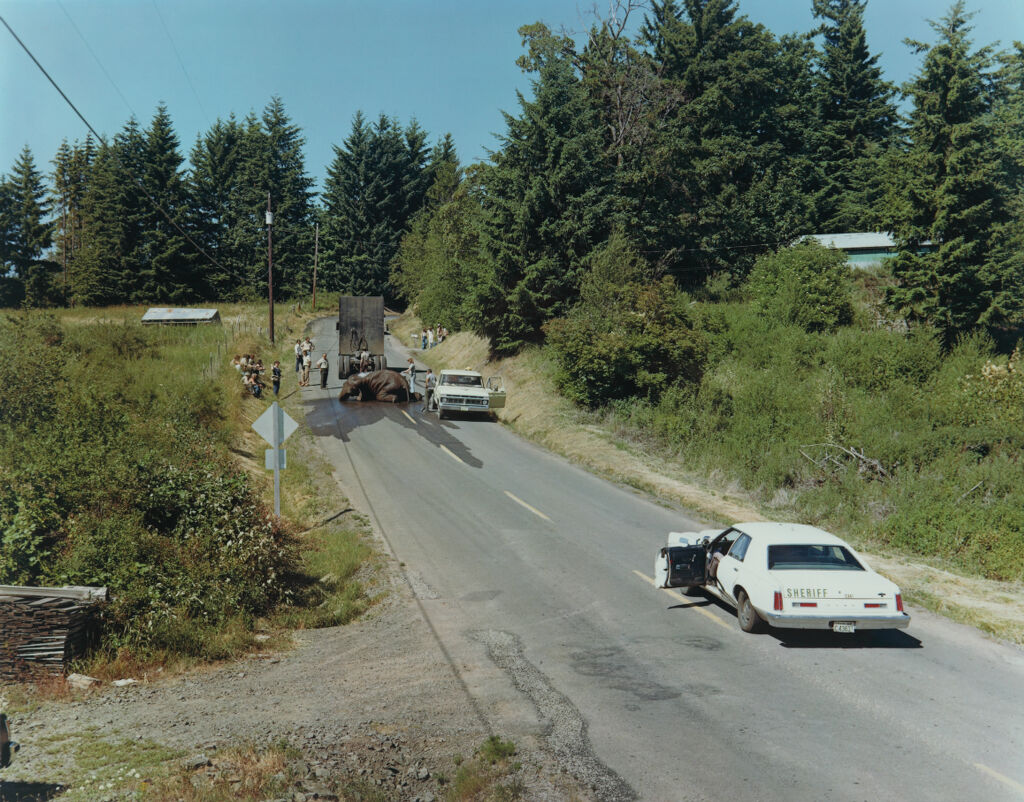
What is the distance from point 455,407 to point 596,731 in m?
25.2

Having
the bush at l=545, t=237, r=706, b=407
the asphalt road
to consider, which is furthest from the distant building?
the asphalt road

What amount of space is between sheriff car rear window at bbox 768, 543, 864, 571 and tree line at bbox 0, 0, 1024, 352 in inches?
851

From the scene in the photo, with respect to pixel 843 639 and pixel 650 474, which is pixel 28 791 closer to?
pixel 843 639

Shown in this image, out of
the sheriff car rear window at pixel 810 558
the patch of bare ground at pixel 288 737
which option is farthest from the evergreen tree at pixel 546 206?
the patch of bare ground at pixel 288 737

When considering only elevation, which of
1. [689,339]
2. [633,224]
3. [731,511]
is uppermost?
[633,224]

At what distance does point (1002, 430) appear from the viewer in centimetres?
2384

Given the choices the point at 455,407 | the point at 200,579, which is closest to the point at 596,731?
the point at 200,579

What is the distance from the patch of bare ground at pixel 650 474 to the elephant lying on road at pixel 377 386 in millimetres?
5419

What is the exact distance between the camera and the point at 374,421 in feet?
102

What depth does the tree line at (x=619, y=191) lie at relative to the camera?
35375 mm

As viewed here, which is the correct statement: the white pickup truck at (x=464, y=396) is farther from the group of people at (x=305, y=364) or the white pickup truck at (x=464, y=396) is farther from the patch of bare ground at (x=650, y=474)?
the group of people at (x=305, y=364)

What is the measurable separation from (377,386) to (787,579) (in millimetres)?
27340

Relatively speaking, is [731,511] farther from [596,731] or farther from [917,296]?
[917,296]

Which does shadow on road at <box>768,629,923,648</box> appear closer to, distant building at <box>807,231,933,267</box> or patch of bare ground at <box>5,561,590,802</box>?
patch of bare ground at <box>5,561,590,802</box>
